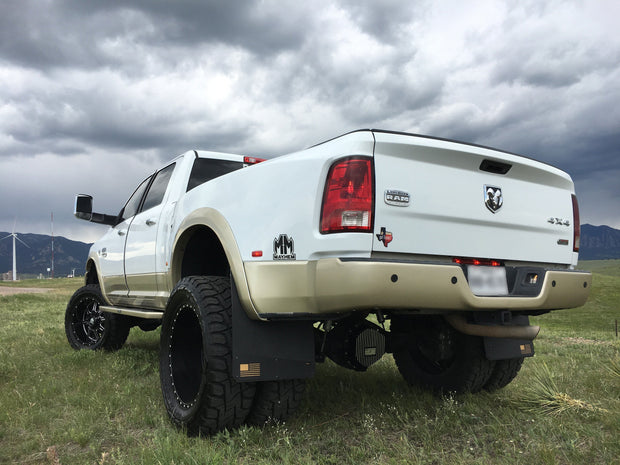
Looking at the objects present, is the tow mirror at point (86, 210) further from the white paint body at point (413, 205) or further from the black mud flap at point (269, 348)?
the black mud flap at point (269, 348)

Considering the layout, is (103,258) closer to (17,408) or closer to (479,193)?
(17,408)

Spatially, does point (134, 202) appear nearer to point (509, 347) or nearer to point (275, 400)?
point (275, 400)

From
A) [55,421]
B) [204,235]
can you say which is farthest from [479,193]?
[55,421]

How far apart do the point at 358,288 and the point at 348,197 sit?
47cm

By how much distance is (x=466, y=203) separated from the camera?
9.61 ft

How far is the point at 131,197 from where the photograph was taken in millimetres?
6164

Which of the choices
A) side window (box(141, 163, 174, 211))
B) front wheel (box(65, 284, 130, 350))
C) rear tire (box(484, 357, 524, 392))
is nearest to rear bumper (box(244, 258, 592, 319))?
rear tire (box(484, 357, 524, 392))

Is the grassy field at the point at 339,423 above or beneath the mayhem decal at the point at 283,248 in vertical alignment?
beneath

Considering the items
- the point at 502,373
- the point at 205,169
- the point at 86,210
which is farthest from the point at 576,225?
the point at 86,210

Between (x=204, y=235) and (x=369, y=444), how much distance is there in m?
2.05

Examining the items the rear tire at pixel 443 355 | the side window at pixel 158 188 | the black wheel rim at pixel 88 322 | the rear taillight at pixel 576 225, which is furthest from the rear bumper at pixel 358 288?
the black wheel rim at pixel 88 322

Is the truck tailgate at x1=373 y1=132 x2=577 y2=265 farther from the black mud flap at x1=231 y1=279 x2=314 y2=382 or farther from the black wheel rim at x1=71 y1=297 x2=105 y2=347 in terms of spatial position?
the black wheel rim at x1=71 y1=297 x2=105 y2=347

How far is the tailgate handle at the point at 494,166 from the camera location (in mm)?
3089

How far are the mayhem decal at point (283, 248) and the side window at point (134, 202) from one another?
11.0 ft
